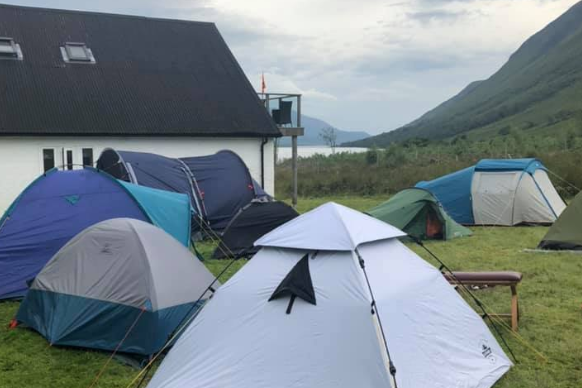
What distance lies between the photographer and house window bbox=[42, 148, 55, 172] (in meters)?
15.4

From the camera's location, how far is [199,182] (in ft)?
41.2

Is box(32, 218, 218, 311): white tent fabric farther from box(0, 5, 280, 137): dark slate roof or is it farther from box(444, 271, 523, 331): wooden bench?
box(0, 5, 280, 137): dark slate roof

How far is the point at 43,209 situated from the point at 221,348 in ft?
14.2

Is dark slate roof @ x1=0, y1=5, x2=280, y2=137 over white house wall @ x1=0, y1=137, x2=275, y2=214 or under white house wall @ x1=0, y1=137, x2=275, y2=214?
over

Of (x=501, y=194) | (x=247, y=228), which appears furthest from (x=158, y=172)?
(x=501, y=194)

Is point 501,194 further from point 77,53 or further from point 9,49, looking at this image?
point 9,49

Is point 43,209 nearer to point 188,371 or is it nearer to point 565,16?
point 188,371

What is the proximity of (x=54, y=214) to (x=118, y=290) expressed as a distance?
2.50 m

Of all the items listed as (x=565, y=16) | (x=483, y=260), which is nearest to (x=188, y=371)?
(x=483, y=260)

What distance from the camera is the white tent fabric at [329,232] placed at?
506cm

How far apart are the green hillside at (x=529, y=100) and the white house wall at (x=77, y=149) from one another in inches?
1797

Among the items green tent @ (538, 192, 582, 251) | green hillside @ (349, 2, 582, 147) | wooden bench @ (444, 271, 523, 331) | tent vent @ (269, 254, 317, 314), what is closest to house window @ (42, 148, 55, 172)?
green tent @ (538, 192, 582, 251)

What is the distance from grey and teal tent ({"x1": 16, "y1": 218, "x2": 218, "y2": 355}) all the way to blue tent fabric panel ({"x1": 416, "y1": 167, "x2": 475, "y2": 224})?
31.0ft

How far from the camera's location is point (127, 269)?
609cm
